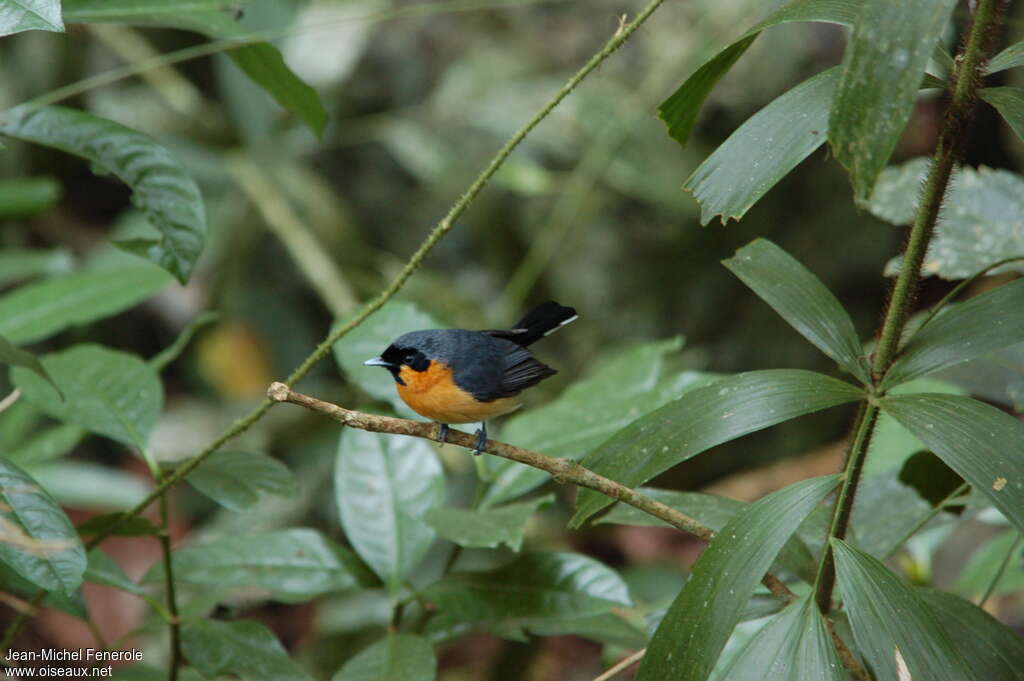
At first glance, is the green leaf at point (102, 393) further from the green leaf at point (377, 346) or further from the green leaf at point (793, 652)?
the green leaf at point (793, 652)

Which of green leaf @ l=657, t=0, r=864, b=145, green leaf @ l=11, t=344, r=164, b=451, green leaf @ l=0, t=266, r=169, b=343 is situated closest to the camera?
green leaf @ l=657, t=0, r=864, b=145

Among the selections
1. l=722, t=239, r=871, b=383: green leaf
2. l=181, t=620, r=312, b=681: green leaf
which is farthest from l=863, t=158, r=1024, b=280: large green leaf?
l=181, t=620, r=312, b=681: green leaf

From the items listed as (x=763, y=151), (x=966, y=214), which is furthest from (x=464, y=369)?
(x=966, y=214)

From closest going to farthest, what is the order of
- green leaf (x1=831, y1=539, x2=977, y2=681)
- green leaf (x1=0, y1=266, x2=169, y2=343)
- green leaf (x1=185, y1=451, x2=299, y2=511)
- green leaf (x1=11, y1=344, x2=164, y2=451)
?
green leaf (x1=831, y1=539, x2=977, y2=681), green leaf (x1=185, y1=451, x2=299, y2=511), green leaf (x1=11, y1=344, x2=164, y2=451), green leaf (x1=0, y1=266, x2=169, y2=343)

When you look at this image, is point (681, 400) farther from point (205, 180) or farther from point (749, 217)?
point (205, 180)

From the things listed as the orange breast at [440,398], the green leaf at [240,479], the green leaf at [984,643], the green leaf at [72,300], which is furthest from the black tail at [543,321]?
the green leaf at [72,300]

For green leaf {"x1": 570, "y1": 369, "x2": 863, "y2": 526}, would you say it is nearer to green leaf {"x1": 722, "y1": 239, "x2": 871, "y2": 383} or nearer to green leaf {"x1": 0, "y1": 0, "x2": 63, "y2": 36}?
green leaf {"x1": 722, "y1": 239, "x2": 871, "y2": 383}

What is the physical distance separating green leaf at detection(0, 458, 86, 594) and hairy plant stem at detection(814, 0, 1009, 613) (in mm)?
888

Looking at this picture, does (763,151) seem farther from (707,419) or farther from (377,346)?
(377,346)

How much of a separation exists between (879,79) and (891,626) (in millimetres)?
578

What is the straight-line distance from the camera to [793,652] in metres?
1.05

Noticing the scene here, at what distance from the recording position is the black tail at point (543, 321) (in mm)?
1601

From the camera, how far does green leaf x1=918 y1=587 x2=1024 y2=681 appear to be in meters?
1.17

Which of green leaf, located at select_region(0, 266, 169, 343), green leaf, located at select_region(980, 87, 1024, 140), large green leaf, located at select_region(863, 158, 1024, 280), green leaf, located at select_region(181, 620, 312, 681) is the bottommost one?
green leaf, located at select_region(181, 620, 312, 681)
